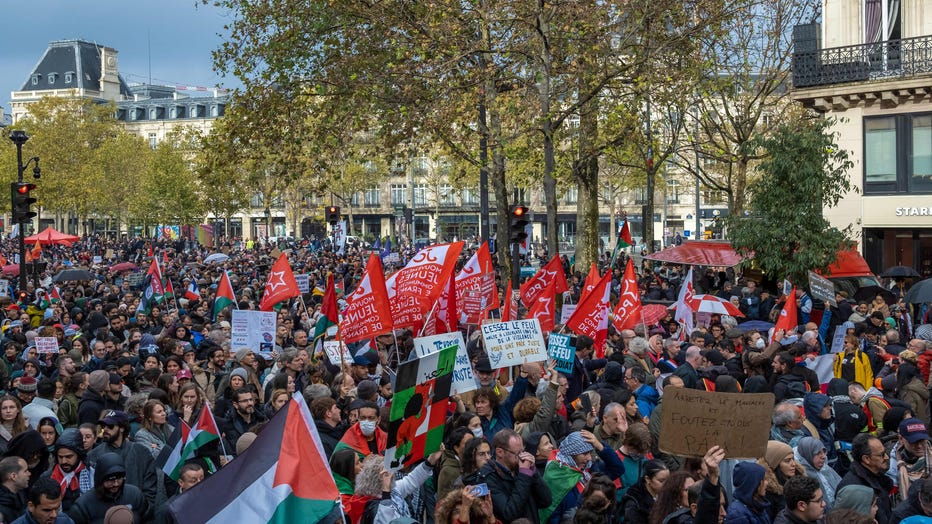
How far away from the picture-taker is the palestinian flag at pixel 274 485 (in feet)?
20.1

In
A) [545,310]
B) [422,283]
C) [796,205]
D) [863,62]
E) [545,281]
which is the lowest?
[545,310]

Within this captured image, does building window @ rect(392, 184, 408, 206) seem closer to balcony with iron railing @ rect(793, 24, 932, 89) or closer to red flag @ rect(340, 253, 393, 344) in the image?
balcony with iron railing @ rect(793, 24, 932, 89)

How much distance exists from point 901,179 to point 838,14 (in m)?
4.57

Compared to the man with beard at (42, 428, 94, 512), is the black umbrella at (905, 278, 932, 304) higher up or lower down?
higher up

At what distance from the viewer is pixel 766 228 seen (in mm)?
24562

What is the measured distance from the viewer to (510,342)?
10.6 m

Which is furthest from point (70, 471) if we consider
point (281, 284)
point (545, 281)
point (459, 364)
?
point (545, 281)

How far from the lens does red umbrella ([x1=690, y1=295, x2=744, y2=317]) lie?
17062mm

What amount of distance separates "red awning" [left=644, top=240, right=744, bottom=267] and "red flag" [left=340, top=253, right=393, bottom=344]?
17047 millimetres

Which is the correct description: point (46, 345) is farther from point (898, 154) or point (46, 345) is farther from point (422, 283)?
point (898, 154)

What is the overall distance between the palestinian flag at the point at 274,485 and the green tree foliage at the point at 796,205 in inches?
756

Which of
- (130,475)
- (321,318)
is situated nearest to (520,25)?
(321,318)

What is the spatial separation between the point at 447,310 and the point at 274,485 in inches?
339

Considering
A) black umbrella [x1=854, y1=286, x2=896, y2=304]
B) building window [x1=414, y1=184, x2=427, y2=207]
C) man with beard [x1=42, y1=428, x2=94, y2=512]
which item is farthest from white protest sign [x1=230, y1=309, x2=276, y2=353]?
building window [x1=414, y1=184, x2=427, y2=207]
